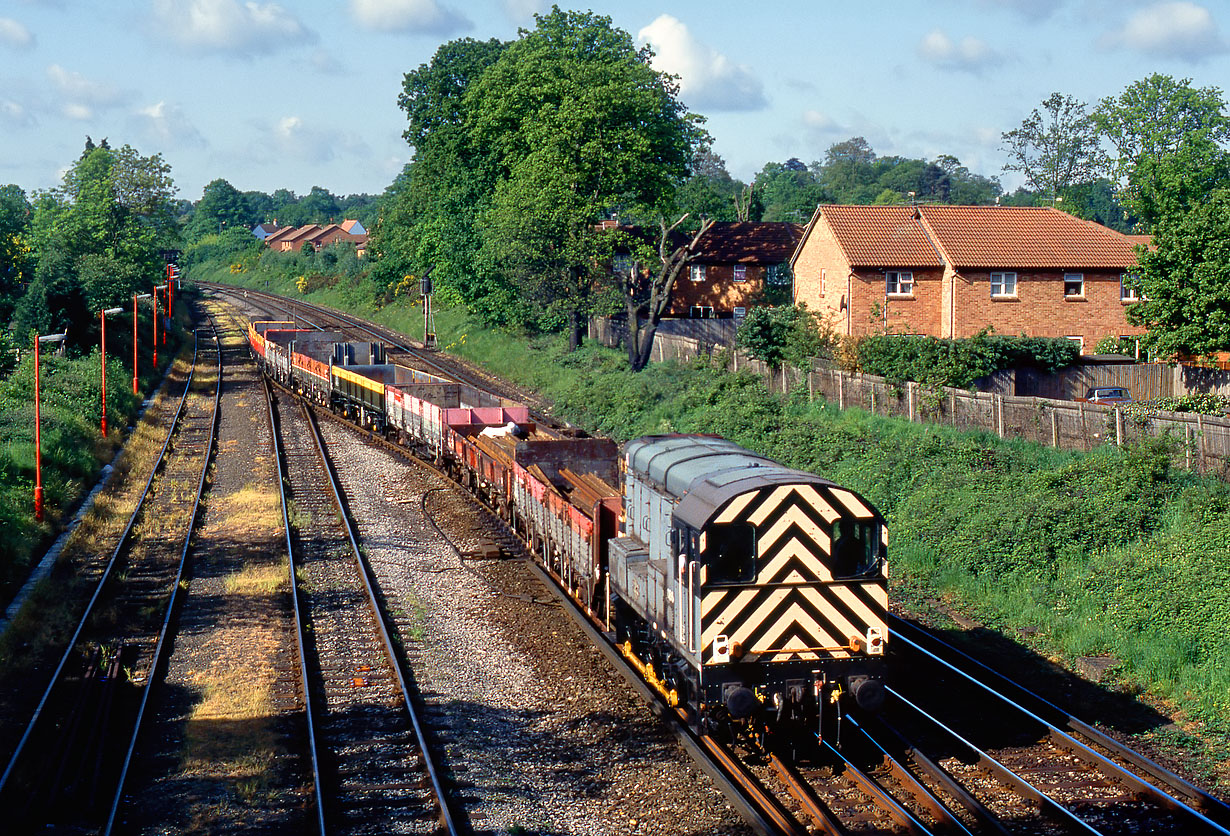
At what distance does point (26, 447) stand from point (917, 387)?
2286 cm

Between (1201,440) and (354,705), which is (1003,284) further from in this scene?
(354,705)

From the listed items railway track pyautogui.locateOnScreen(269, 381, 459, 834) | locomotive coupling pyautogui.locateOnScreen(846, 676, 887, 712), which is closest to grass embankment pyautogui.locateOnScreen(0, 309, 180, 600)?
railway track pyautogui.locateOnScreen(269, 381, 459, 834)

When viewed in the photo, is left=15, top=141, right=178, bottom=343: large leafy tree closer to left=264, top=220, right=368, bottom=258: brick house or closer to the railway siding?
the railway siding

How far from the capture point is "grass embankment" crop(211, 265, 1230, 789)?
14516mm

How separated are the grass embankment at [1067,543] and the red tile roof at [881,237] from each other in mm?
12632

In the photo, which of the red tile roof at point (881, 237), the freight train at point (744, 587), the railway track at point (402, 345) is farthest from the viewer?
the red tile roof at point (881, 237)

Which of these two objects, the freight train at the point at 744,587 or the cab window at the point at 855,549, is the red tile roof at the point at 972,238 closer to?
the freight train at the point at 744,587

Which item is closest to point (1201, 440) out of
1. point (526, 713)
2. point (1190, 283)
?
point (1190, 283)

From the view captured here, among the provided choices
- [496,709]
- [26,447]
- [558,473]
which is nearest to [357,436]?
[26,447]

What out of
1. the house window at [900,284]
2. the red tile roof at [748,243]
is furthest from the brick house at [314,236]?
the house window at [900,284]

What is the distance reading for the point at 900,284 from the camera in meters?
39.7

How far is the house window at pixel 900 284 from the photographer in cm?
3966

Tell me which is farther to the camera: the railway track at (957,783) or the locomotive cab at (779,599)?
the locomotive cab at (779,599)

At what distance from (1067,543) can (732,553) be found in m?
9.44
